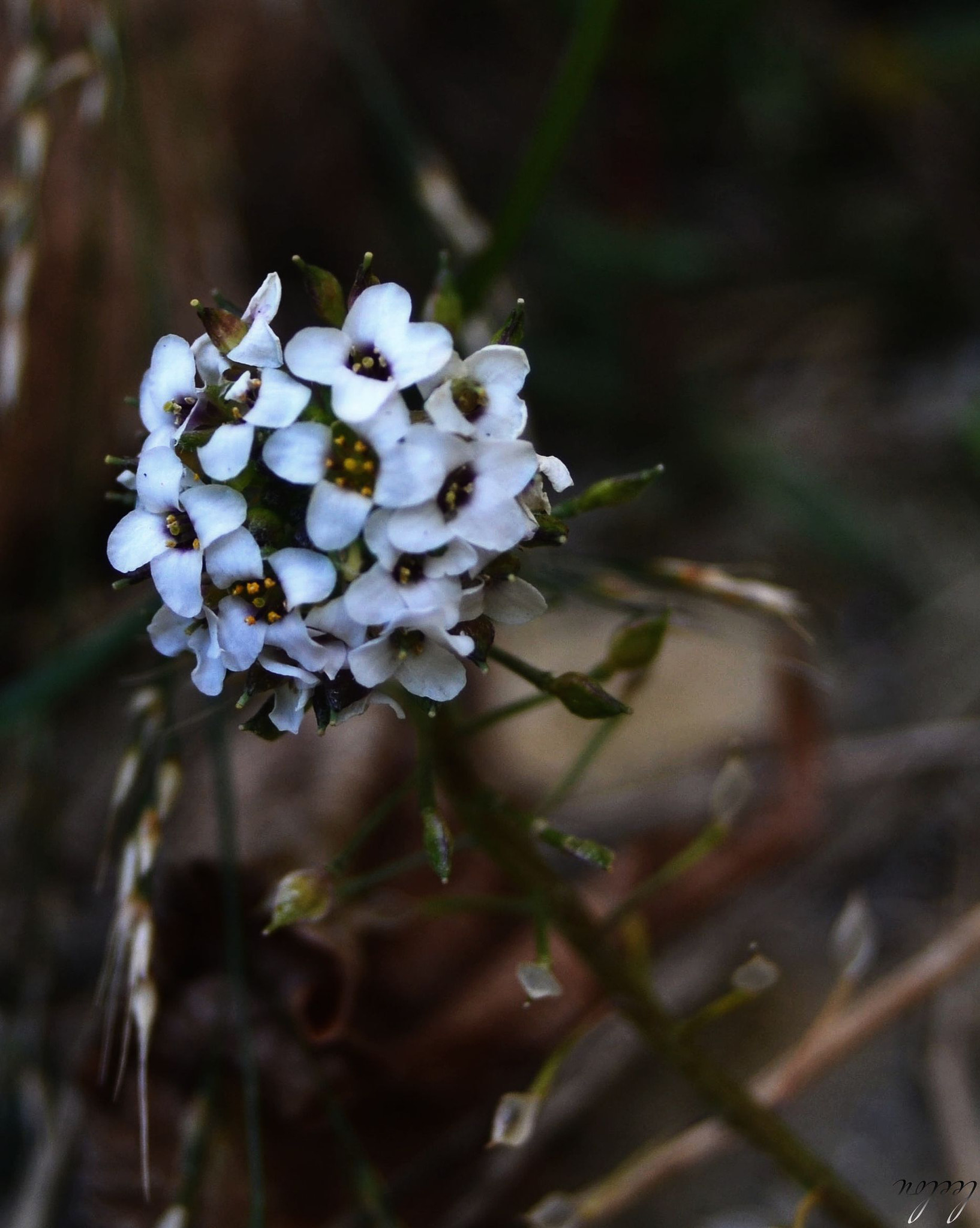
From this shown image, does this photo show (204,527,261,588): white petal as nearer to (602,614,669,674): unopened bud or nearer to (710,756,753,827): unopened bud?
(602,614,669,674): unopened bud

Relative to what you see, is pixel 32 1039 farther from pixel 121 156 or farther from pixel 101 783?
pixel 121 156

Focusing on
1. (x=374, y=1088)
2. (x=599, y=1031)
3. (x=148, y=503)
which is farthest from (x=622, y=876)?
(x=148, y=503)

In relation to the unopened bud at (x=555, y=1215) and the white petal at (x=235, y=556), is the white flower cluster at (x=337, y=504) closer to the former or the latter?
the white petal at (x=235, y=556)

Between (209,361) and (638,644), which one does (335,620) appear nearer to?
(209,361)

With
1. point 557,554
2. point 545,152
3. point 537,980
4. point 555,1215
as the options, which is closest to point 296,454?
point 537,980

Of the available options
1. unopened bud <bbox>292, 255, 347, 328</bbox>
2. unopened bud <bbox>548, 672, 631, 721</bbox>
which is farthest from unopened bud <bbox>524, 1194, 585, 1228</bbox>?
unopened bud <bbox>292, 255, 347, 328</bbox>

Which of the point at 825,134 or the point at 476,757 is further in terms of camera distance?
the point at 825,134
